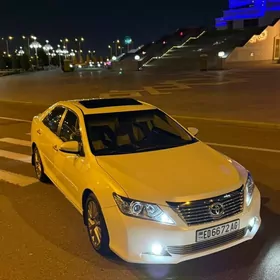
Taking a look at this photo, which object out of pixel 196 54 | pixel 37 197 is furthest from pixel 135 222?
pixel 196 54

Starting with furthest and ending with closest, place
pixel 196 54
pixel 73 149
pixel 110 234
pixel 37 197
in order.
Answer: pixel 196 54 → pixel 37 197 → pixel 73 149 → pixel 110 234

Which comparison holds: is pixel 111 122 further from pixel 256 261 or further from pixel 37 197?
→ pixel 256 261

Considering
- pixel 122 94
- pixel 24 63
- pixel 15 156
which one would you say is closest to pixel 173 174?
pixel 15 156

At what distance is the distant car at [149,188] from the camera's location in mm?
3498

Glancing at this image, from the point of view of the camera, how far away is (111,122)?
16.4ft

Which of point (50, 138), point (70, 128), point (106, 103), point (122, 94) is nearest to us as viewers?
point (70, 128)

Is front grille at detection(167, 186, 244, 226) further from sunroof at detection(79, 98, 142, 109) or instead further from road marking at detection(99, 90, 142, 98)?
road marking at detection(99, 90, 142, 98)

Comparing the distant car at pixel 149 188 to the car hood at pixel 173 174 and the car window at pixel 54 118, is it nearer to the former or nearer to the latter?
the car hood at pixel 173 174

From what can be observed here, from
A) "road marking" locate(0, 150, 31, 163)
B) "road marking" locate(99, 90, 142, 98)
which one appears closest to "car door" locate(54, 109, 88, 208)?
"road marking" locate(0, 150, 31, 163)

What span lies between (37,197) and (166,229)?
2.99 m

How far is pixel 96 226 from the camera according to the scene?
13.2 ft

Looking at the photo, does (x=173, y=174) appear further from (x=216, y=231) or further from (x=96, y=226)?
(x=96, y=226)

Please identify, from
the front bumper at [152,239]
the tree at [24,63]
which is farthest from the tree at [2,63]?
the front bumper at [152,239]

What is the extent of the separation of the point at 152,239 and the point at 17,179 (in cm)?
A: 398
